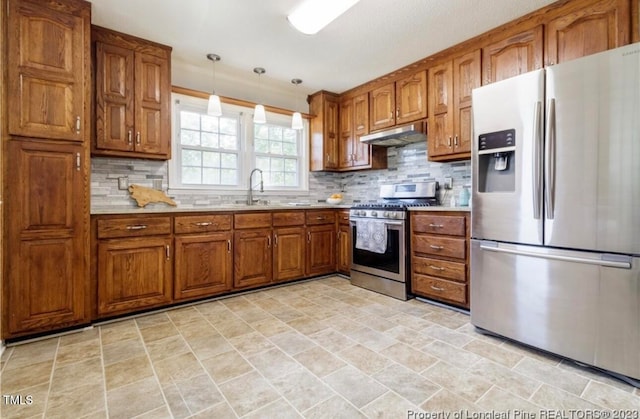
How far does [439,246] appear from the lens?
2.89m

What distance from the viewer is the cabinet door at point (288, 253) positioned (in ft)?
11.6

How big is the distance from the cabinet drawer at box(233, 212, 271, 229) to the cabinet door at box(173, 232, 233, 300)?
0.51 ft

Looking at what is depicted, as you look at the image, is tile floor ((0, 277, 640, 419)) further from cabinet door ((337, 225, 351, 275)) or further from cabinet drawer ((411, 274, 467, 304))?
cabinet door ((337, 225, 351, 275))

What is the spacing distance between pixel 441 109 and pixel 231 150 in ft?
8.05

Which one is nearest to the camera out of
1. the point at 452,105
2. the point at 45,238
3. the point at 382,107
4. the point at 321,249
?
the point at 45,238

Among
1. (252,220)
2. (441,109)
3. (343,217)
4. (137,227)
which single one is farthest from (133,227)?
(441,109)

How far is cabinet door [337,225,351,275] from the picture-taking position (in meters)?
3.93

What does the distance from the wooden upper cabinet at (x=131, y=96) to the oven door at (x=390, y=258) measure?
2.35 meters

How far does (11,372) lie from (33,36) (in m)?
2.23

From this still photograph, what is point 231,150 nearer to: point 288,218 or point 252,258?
point 288,218

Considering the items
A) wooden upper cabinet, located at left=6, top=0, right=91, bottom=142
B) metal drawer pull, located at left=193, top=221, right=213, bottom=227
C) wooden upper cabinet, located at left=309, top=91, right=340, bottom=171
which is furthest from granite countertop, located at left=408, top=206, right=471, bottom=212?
wooden upper cabinet, located at left=6, top=0, right=91, bottom=142

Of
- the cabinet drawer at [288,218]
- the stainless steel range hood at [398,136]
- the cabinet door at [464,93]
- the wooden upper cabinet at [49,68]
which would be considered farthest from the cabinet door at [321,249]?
the wooden upper cabinet at [49,68]

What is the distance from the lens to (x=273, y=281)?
3.54m

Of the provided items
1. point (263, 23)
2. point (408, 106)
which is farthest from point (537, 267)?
point (263, 23)
